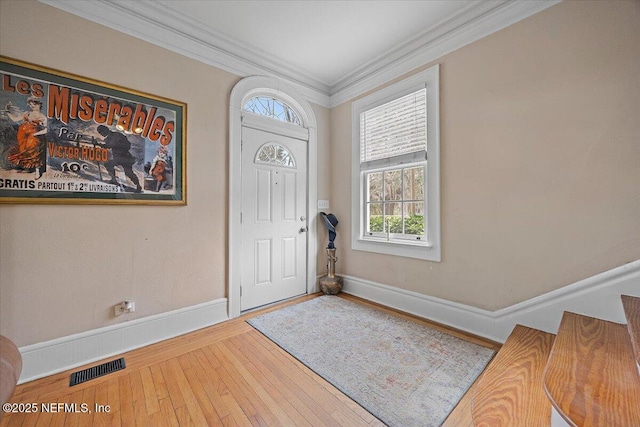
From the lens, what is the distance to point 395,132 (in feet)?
9.64

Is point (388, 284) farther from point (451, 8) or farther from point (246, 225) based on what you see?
point (451, 8)

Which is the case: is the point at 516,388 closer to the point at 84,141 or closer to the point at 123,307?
the point at 123,307

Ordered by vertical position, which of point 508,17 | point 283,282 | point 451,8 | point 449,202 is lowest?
point 283,282

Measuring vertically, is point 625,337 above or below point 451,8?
below

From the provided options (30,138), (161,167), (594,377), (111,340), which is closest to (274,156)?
(161,167)

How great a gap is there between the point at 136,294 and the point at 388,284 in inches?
95.7

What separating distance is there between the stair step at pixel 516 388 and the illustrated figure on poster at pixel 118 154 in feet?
8.95

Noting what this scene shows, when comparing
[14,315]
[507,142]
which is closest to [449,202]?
[507,142]

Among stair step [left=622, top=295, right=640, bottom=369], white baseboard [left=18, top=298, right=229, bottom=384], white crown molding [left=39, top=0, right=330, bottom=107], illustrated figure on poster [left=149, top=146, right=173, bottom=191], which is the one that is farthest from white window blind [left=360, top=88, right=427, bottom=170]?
white baseboard [left=18, top=298, right=229, bottom=384]

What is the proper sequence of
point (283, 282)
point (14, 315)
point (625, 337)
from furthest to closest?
point (283, 282), point (14, 315), point (625, 337)

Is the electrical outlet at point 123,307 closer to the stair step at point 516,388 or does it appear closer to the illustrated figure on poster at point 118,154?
the illustrated figure on poster at point 118,154

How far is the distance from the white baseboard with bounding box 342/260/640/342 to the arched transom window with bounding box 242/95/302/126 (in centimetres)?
238

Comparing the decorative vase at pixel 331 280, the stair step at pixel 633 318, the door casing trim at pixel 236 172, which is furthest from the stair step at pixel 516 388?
the door casing trim at pixel 236 172

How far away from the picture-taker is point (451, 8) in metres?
2.23
